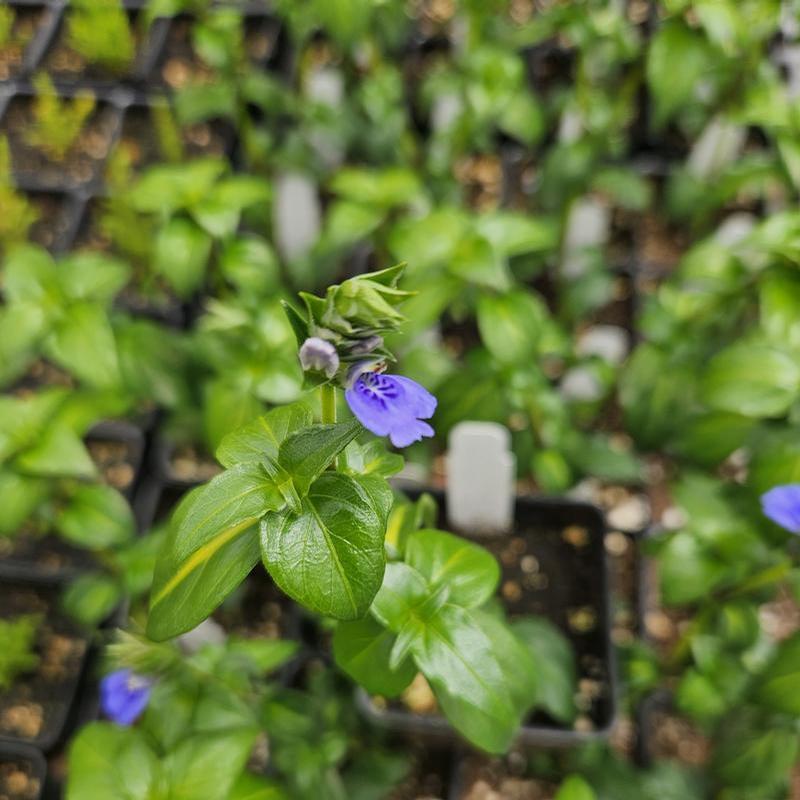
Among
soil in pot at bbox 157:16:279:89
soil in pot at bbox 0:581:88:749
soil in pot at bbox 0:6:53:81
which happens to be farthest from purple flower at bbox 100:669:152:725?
soil in pot at bbox 0:6:53:81

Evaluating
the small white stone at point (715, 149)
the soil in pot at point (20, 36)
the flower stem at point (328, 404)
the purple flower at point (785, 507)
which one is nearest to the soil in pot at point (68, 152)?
the soil in pot at point (20, 36)

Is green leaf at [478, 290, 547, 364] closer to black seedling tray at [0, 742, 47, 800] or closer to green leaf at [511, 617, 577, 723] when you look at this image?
green leaf at [511, 617, 577, 723]

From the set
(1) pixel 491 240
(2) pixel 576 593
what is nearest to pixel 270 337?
(1) pixel 491 240

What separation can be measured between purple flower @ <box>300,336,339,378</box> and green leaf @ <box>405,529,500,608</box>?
0.25 m

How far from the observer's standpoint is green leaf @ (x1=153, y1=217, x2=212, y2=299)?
3.82 ft

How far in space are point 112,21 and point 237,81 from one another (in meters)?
0.36

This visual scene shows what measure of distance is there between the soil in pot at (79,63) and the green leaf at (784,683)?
5.16 ft

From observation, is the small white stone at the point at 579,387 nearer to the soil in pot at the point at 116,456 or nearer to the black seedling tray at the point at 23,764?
the soil in pot at the point at 116,456

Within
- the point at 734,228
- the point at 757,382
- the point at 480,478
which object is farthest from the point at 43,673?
the point at 734,228

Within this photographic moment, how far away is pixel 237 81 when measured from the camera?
1.54m

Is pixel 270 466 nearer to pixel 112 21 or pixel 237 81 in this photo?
pixel 237 81

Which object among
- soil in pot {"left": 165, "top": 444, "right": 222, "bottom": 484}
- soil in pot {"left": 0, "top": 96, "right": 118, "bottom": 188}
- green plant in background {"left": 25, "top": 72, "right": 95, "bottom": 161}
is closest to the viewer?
soil in pot {"left": 165, "top": 444, "right": 222, "bottom": 484}

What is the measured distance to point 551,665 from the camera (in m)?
1.08

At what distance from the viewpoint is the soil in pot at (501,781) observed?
123cm
